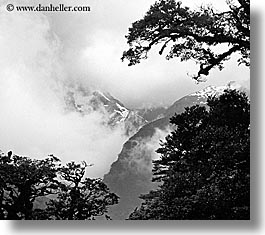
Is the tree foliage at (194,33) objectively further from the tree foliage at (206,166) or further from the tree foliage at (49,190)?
the tree foliage at (49,190)

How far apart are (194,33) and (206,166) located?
0.59 metres

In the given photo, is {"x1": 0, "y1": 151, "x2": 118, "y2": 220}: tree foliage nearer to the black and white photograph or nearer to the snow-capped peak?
the black and white photograph

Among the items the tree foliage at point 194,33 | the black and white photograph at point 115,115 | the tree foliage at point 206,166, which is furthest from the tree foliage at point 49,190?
the tree foliage at point 194,33

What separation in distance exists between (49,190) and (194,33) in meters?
0.93

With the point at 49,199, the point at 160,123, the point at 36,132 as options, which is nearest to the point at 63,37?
the point at 36,132

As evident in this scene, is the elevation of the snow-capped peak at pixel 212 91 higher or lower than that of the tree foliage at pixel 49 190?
higher

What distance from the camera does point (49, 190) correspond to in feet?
6.45

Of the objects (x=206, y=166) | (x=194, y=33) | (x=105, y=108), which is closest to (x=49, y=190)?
(x=105, y=108)

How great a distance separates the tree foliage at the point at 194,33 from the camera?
200 cm

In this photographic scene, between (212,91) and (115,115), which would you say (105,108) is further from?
(212,91)

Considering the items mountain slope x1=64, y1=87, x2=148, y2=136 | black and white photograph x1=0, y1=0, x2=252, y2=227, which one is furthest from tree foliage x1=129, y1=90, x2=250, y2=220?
mountain slope x1=64, y1=87, x2=148, y2=136

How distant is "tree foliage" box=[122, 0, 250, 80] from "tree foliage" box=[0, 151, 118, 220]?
56 cm

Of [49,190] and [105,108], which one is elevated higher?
[105,108]

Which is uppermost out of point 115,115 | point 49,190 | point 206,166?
point 115,115
